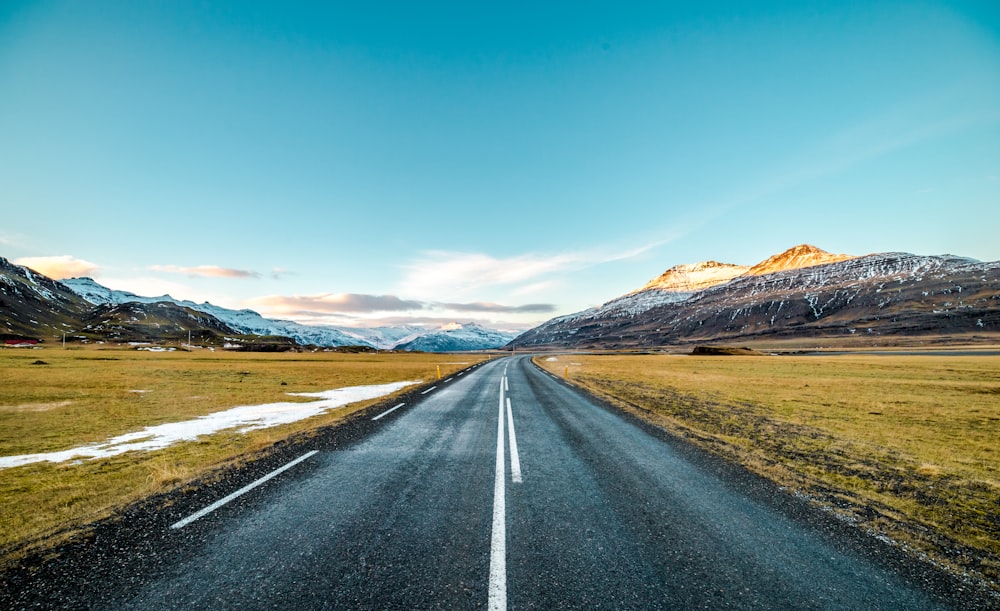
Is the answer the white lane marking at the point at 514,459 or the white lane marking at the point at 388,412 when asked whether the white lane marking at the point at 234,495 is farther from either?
the white lane marking at the point at 388,412

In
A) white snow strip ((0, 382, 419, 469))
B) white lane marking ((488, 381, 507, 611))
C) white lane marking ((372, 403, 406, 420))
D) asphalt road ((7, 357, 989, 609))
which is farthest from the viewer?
white lane marking ((372, 403, 406, 420))

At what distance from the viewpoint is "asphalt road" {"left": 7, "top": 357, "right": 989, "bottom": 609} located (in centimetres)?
399

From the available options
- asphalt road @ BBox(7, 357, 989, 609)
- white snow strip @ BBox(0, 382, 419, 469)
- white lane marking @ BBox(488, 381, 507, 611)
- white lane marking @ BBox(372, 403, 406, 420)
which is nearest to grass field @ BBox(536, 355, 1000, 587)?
asphalt road @ BBox(7, 357, 989, 609)

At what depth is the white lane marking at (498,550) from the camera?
3.89 meters

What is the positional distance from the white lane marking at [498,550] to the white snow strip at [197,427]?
9.78 metres

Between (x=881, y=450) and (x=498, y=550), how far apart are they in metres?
11.6

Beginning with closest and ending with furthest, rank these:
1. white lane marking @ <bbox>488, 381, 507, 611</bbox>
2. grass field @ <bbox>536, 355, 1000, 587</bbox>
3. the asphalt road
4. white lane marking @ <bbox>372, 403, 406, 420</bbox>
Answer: white lane marking @ <bbox>488, 381, 507, 611</bbox> < the asphalt road < grass field @ <bbox>536, 355, 1000, 587</bbox> < white lane marking @ <bbox>372, 403, 406, 420</bbox>

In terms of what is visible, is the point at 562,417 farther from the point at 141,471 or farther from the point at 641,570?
the point at 141,471

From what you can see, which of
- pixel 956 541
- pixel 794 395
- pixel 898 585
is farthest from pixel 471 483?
pixel 794 395

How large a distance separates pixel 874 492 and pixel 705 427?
595cm

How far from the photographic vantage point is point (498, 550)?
16.1ft

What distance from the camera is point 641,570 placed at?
4508 mm

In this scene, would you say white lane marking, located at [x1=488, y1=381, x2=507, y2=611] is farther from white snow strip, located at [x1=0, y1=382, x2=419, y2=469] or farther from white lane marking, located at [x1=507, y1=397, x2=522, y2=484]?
white snow strip, located at [x1=0, y1=382, x2=419, y2=469]

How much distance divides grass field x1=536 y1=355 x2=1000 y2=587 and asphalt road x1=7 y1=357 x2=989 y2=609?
957 millimetres
